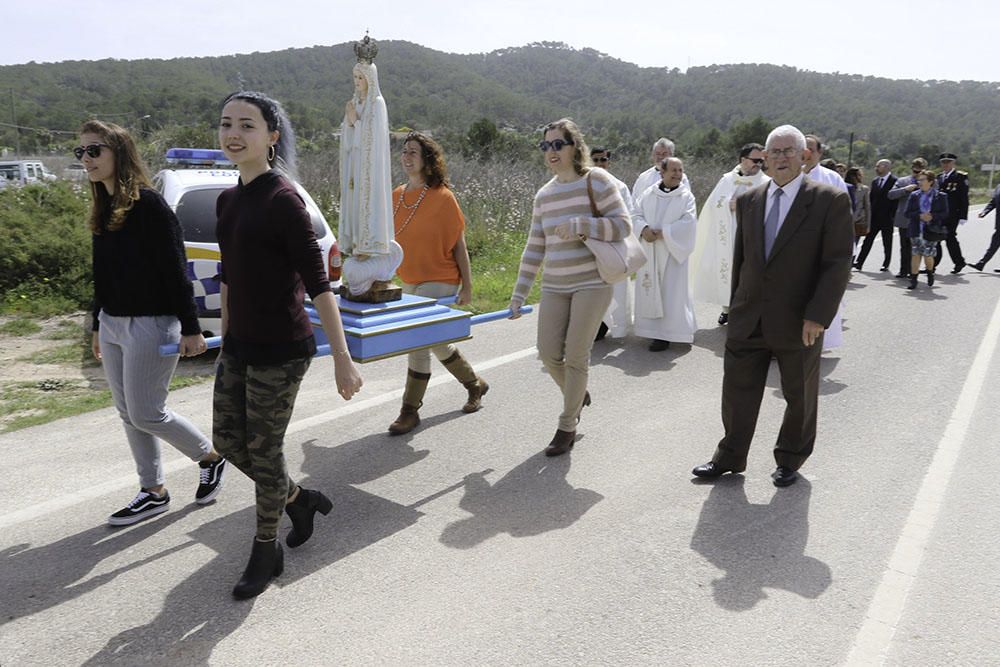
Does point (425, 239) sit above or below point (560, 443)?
above

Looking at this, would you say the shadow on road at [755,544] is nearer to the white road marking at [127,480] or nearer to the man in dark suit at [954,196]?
the white road marking at [127,480]

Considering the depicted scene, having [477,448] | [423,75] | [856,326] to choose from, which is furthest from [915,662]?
[423,75]

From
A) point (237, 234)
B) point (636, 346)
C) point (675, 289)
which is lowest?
point (636, 346)

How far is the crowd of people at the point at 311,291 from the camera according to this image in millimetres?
3203

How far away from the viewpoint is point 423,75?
→ 12038 cm

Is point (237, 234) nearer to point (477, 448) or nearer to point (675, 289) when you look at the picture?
point (477, 448)

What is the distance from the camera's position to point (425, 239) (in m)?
5.22

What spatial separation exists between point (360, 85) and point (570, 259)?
1.52m

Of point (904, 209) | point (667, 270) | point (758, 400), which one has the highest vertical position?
point (904, 209)

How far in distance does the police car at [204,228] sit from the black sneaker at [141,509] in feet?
6.90

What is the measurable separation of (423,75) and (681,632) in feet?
406

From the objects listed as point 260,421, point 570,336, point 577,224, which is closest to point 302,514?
point 260,421

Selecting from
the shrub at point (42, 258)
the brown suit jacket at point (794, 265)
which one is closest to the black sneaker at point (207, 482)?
the brown suit jacket at point (794, 265)

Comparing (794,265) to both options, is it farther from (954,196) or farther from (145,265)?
(954,196)
